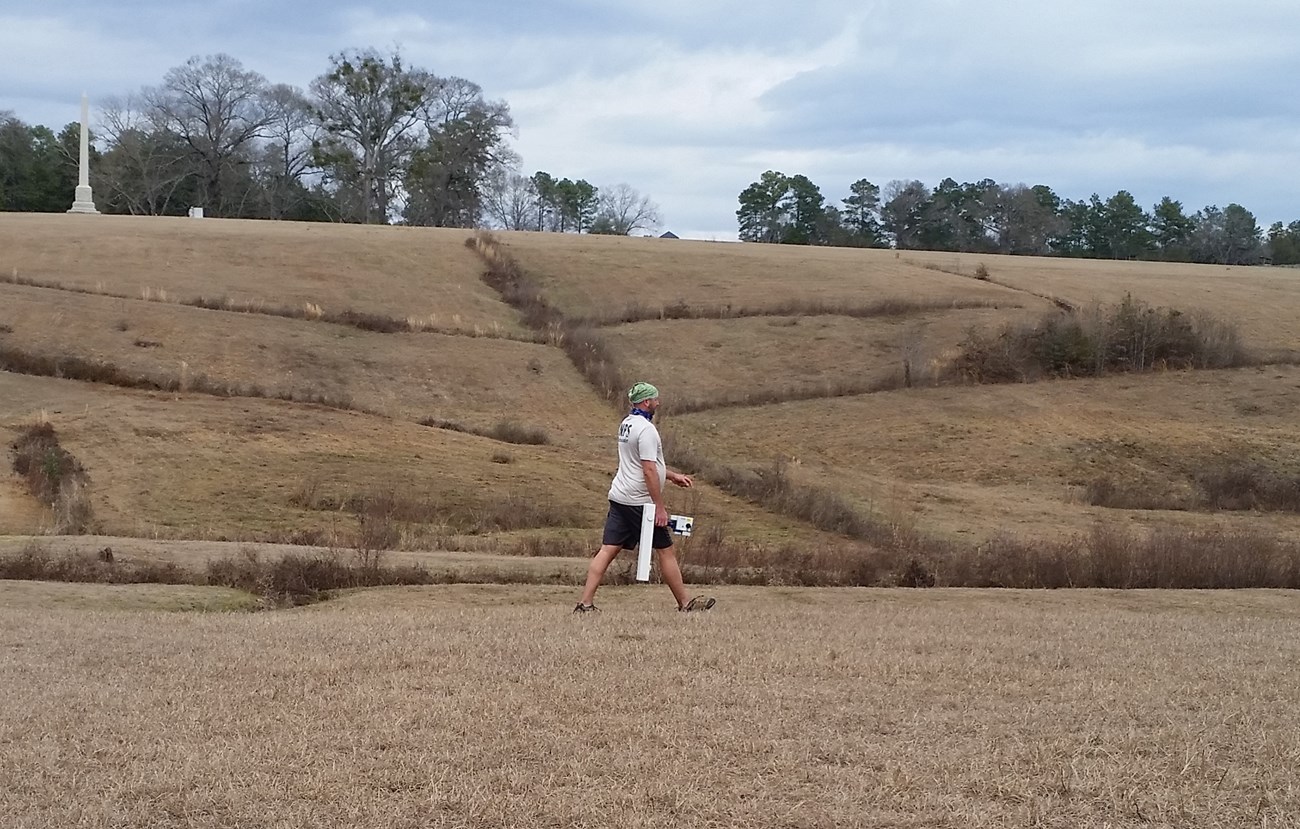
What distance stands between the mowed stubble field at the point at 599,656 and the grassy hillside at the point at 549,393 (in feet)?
0.60

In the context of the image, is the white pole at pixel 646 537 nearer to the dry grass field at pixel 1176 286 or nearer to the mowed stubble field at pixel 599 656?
the mowed stubble field at pixel 599 656

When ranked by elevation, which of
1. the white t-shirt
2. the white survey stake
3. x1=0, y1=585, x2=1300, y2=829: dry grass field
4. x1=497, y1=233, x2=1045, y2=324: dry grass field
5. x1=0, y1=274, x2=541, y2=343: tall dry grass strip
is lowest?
x1=0, y1=585, x2=1300, y2=829: dry grass field

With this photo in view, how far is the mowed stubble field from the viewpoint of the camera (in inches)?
244

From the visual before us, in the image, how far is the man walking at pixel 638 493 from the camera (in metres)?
11.6

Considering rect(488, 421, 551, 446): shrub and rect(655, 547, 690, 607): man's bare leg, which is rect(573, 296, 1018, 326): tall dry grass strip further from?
rect(655, 547, 690, 607): man's bare leg

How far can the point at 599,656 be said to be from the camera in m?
9.28

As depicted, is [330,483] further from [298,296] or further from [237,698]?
[298,296]

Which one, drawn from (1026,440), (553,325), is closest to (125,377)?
(553,325)

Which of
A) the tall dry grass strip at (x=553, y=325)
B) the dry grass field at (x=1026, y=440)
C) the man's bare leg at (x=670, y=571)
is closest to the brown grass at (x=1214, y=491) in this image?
the dry grass field at (x=1026, y=440)

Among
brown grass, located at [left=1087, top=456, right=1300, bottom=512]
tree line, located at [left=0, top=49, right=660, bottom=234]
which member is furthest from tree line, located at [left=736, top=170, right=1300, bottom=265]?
brown grass, located at [left=1087, top=456, right=1300, bottom=512]

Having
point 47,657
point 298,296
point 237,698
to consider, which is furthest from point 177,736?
point 298,296

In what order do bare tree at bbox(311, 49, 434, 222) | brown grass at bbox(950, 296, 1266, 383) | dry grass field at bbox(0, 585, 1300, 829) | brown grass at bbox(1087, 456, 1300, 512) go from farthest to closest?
bare tree at bbox(311, 49, 434, 222) < brown grass at bbox(950, 296, 1266, 383) < brown grass at bbox(1087, 456, 1300, 512) < dry grass field at bbox(0, 585, 1300, 829)

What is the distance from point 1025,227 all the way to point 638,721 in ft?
405

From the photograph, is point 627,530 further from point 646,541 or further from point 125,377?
point 125,377
